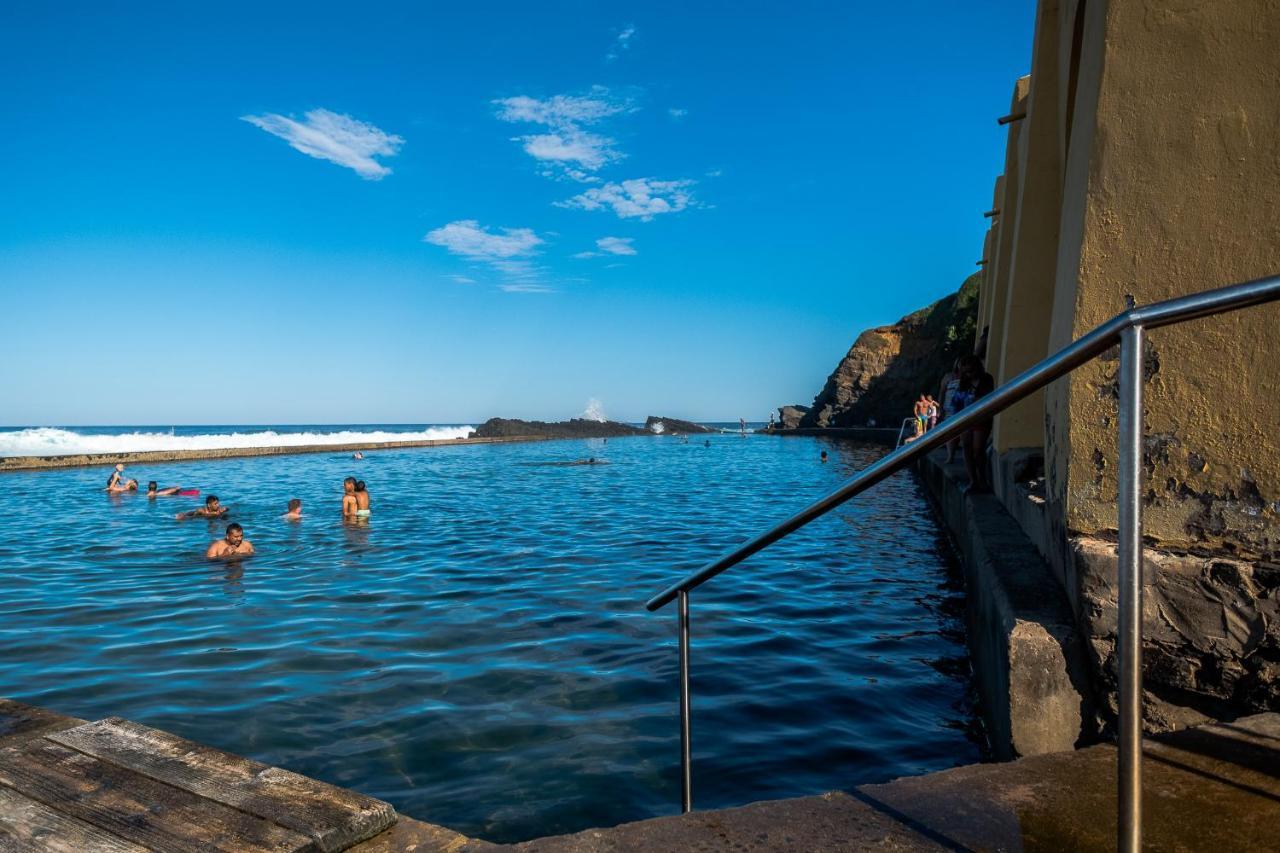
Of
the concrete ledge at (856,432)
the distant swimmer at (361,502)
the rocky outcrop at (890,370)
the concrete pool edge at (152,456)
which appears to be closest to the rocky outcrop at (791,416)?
the concrete ledge at (856,432)

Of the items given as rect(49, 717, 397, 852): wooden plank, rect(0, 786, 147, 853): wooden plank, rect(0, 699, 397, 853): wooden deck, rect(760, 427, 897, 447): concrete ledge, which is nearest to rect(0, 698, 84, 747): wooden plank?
rect(0, 699, 397, 853): wooden deck

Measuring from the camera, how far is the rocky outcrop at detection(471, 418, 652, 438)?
260ft

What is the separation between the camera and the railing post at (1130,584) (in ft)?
4.93

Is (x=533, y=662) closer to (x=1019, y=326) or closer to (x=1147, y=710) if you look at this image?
(x=1147, y=710)

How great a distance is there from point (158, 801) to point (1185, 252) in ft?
15.4

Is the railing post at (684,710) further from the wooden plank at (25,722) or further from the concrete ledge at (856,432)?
the concrete ledge at (856,432)

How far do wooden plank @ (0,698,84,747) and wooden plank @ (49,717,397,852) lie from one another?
0.15 meters

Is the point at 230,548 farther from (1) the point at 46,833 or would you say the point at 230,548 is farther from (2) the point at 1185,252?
(2) the point at 1185,252

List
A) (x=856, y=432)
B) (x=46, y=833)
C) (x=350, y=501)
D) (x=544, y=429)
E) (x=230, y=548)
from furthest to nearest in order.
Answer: (x=544, y=429), (x=856, y=432), (x=350, y=501), (x=230, y=548), (x=46, y=833)

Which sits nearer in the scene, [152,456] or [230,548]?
[230,548]

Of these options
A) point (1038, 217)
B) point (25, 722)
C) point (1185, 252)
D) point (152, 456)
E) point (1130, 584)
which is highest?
point (1038, 217)

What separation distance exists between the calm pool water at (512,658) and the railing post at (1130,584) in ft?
9.26

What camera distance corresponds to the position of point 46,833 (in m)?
2.68

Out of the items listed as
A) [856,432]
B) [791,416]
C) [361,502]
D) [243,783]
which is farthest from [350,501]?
[791,416]
